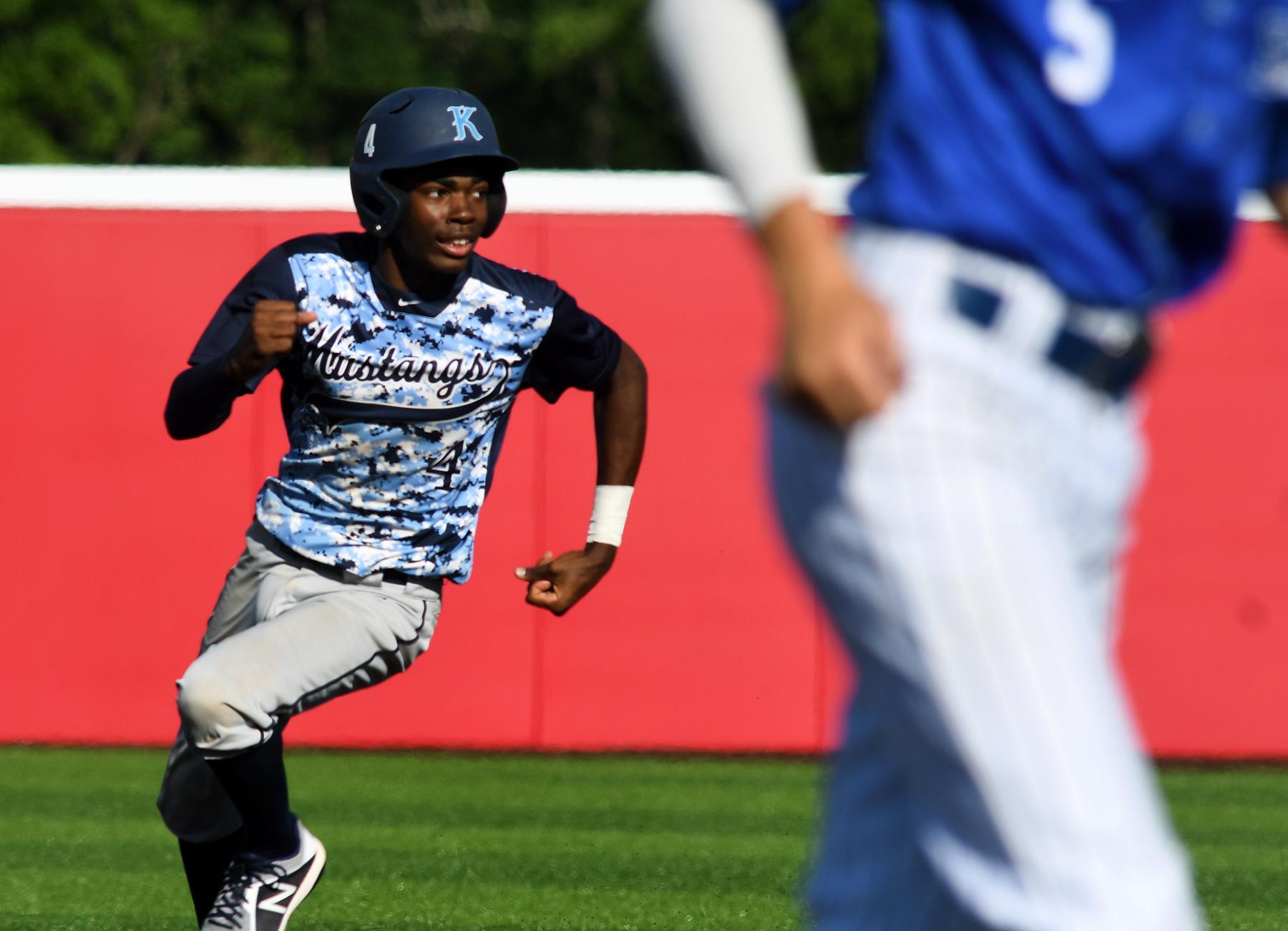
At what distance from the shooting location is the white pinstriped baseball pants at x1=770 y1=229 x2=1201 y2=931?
1.77 m

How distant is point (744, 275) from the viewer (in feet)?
35.0

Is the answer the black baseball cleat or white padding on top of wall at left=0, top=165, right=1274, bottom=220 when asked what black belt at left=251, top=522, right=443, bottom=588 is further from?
white padding on top of wall at left=0, top=165, right=1274, bottom=220

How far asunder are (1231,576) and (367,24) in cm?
2558

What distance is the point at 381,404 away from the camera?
4492 mm

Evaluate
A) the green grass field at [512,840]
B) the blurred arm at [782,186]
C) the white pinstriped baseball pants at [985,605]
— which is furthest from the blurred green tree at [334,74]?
the white pinstriped baseball pants at [985,605]

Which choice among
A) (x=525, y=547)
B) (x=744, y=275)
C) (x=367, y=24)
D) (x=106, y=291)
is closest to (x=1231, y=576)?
(x=744, y=275)

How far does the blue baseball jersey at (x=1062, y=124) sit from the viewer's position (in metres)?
1.85

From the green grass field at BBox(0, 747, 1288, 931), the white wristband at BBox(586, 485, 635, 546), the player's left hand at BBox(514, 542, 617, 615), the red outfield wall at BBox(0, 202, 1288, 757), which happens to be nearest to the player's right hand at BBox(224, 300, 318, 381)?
the player's left hand at BBox(514, 542, 617, 615)

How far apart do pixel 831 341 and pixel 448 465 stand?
2.97 m

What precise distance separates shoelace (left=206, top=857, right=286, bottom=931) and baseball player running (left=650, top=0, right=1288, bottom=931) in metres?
2.57

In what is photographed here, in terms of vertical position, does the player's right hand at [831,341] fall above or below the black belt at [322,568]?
above

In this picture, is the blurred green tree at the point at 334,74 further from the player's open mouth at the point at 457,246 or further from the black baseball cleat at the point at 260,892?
the black baseball cleat at the point at 260,892

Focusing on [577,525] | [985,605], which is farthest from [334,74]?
[985,605]

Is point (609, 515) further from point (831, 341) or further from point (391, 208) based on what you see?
point (831, 341)
